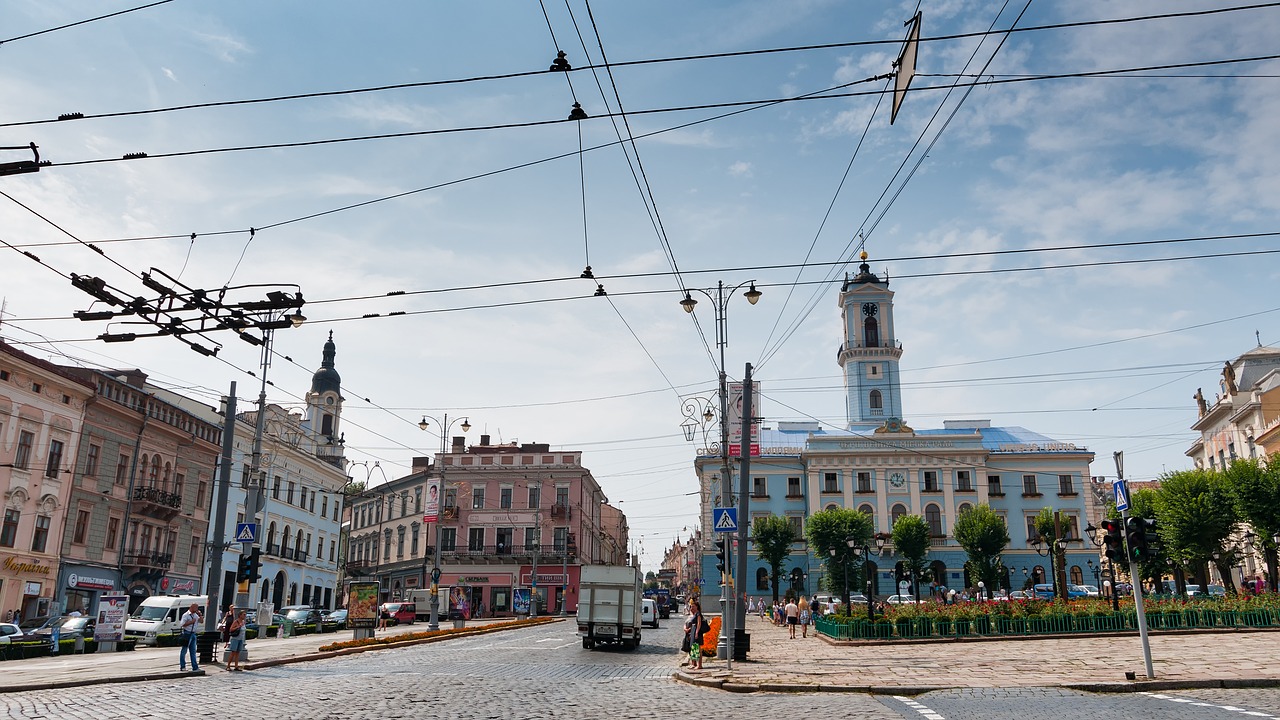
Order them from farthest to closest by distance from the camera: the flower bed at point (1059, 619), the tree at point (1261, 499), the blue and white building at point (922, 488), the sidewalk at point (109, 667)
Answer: the blue and white building at point (922, 488) → the tree at point (1261, 499) → the flower bed at point (1059, 619) → the sidewalk at point (109, 667)

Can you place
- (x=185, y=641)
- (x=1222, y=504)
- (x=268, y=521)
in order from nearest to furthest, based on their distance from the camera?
1. (x=185, y=641)
2. (x=1222, y=504)
3. (x=268, y=521)

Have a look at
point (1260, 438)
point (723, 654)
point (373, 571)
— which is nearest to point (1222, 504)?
point (1260, 438)

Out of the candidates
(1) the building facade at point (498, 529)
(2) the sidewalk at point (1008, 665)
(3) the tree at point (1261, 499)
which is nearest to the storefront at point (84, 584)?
(1) the building facade at point (498, 529)

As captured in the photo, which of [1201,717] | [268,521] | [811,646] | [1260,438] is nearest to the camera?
[1201,717]

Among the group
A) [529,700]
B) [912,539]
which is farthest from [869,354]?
[529,700]

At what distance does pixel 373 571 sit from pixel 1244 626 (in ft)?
232

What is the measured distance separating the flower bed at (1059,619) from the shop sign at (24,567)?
33.3 metres

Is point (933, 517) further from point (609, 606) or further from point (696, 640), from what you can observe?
point (696, 640)

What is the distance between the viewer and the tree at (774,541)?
73125 millimetres

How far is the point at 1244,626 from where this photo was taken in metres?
27.2

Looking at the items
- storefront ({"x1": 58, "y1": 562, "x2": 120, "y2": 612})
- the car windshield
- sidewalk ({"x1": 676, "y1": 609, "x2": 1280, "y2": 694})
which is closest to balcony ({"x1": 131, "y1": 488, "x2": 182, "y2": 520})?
storefront ({"x1": 58, "y1": 562, "x2": 120, "y2": 612})

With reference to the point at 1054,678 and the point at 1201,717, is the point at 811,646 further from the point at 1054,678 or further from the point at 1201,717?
the point at 1201,717

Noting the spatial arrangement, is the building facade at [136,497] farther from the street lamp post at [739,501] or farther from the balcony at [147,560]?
the street lamp post at [739,501]

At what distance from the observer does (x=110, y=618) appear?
31234 millimetres
